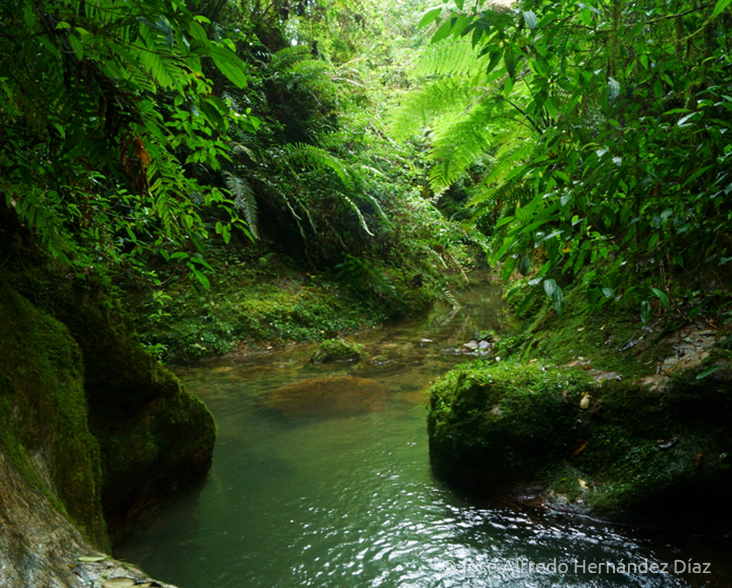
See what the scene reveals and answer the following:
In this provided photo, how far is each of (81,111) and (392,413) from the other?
12.0 ft

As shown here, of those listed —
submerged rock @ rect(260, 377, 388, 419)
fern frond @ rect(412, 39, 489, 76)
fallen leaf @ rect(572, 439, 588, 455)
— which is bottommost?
submerged rock @ rect(260, 377, 388, 419)

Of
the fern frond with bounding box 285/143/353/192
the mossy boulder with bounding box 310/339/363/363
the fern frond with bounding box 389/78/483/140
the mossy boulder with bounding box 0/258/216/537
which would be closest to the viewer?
the mossy boulder with bounding box 0/258/216/537

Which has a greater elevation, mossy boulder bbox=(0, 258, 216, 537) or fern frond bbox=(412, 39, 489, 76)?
fern frond bbox=(412, 39, 489, 76)

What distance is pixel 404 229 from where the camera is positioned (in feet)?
32.8

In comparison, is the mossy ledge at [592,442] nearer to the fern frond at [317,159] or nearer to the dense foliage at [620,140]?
the dense foliage at [620,140]

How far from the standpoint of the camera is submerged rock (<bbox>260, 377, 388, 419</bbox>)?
466 cm

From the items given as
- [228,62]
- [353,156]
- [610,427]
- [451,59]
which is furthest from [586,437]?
[353,156]

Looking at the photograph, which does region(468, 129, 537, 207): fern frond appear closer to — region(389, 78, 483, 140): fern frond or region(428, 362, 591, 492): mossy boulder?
region(389, 78, 483, 140): fern frond

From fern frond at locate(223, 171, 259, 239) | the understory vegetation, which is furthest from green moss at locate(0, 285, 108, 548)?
fern frond at locate(223, 171, 259, 239)

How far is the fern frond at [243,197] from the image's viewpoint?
7.20 m

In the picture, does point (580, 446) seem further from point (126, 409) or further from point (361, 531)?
point (126, 409)

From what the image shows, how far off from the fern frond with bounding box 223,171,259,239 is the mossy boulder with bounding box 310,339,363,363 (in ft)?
6.76

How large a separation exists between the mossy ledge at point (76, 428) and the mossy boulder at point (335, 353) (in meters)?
3.03

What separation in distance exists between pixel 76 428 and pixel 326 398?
297 centimetres
